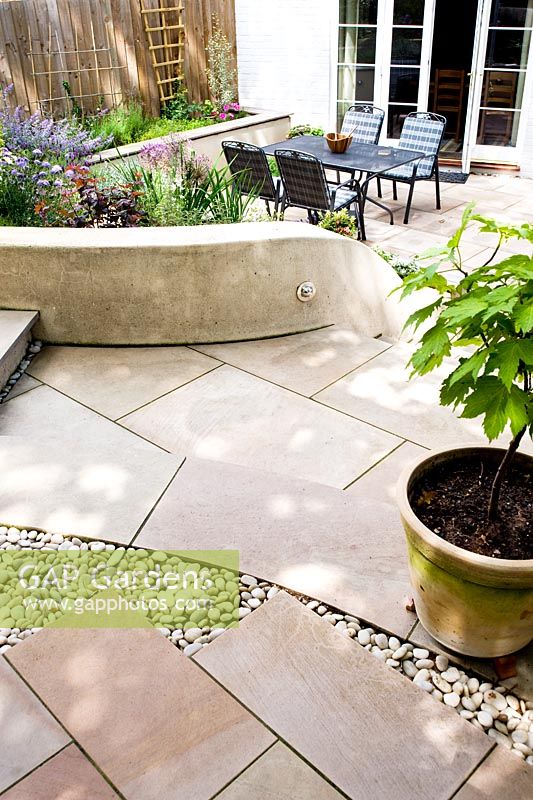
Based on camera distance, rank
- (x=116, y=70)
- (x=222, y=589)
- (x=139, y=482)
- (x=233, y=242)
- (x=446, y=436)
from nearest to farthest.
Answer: (x=222, y=589), (x=139, y=482), (x=446, y=436), (x=233, y=242), (x=116, y=70)

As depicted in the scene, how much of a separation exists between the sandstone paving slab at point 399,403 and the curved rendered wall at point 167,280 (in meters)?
0.69

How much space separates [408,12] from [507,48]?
1.33 m

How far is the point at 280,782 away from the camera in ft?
5.93

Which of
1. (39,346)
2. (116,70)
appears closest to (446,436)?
(39,346)

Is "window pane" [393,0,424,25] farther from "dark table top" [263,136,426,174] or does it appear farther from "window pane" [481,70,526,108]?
"dark table top" [263,136,426,174]

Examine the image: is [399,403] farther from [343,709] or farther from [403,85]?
[403,85]

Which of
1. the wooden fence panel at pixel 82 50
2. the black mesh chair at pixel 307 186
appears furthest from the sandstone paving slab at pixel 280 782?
the wooden fence panel at pixel 82 50

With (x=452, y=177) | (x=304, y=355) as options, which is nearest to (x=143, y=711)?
(x=304, y=355)

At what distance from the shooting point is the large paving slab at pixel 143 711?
5.99 feet


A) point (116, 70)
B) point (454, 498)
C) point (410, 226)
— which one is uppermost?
point (116, 70)

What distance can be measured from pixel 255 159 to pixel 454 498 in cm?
530

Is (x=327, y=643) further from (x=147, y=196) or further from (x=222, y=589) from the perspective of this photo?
(x=147, y=196)

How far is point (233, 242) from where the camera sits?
405 cm

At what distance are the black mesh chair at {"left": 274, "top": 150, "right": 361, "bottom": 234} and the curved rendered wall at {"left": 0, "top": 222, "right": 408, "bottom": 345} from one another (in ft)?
7.39
